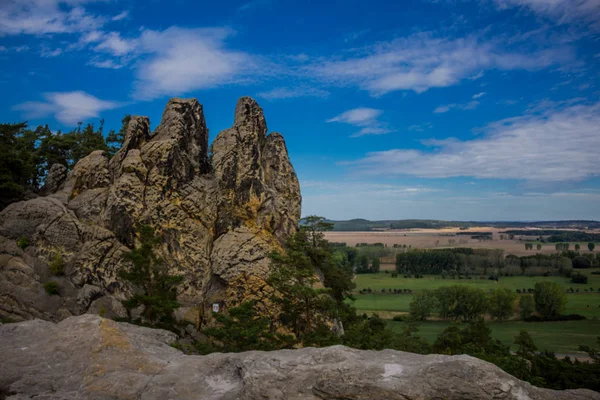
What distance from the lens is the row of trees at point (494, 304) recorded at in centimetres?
7662

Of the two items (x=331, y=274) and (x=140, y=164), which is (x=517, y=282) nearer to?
(x=331, y=274)

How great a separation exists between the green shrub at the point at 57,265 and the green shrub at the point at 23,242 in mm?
2097

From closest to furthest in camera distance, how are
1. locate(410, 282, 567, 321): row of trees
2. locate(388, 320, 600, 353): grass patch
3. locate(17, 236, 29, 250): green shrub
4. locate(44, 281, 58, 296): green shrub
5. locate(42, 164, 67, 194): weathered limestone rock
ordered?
1. locate(44, 281, 58, 296): green shrub
2. locate(17, 236, 29, 250): green shrub
3. locate(42, 164, 67, 194): weathered limestone rock
4. locate(388, 320, 600, 353): grass patch
5. locate(410, 282, 567, 321): row of trees

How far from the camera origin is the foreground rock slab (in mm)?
7164

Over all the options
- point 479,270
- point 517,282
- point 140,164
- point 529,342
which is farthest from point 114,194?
point 479,270

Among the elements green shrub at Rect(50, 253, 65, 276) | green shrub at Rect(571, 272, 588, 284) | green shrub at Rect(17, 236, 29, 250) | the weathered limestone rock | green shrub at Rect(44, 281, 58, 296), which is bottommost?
green shrub at Rect(571, 272, 588, 284)

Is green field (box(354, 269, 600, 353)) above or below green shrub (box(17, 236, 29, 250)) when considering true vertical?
below

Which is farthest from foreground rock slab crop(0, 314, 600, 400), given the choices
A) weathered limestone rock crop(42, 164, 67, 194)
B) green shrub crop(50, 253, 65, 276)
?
weathered limestone rock crop(42, 164, 67, 194)

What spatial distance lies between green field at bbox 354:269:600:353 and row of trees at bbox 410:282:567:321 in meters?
2.53

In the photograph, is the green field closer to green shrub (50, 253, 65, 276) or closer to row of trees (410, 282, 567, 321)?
row of trees (410, 282, 567, 321)

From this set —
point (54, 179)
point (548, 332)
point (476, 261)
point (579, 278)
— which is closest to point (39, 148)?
point (54, 179)

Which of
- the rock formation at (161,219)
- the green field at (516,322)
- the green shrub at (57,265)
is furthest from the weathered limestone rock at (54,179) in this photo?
the green field at (516,322)

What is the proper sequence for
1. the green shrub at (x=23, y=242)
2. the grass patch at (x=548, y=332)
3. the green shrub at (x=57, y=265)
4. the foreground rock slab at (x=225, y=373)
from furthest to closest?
the grass patch at (x=548, y=332) < the green shrub at (x=23, y=242) < the green shrub at (x=57, y=265) < the foreground rock slab at (x=225, y=373)

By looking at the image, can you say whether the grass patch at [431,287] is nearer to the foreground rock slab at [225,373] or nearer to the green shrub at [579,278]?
the green shrub at [579,278]
